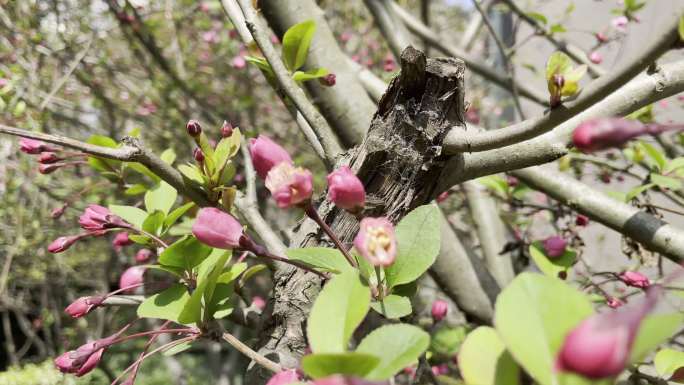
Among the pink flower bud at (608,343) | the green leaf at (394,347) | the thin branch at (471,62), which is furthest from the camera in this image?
the thin branch at (471,62)

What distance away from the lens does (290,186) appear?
49cm

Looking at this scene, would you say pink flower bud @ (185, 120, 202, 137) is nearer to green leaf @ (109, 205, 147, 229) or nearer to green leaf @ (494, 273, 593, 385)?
green leaf @ (109, 205, 147, 229)

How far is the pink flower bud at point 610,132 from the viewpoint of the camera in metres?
0.33

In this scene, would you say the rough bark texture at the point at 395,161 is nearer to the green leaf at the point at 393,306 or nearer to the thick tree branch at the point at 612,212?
the green leaf at the point at 393,306

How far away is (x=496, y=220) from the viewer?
1771mm

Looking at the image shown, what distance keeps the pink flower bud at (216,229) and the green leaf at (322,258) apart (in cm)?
6

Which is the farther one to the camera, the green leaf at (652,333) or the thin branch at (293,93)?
the thin branch at (293,93)

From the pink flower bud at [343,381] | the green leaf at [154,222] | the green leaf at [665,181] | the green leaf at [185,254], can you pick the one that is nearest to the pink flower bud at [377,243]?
the pink flower bud at [343,381]

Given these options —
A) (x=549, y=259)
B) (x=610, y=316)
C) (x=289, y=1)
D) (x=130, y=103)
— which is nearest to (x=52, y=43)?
(x=130, y=103)

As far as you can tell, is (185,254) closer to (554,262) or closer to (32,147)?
(32,147)

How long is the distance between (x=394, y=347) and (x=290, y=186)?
0.60ft

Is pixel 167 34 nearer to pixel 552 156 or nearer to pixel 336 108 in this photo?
pixel 336 108

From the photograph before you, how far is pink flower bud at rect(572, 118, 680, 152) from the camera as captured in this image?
329 mm

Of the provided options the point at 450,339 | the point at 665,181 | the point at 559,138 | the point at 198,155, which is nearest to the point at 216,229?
the point at 198,155
